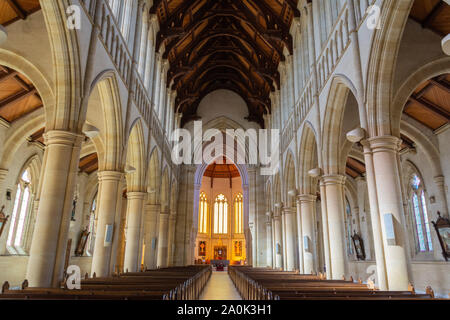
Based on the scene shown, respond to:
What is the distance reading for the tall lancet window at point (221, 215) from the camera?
4069 centimetres

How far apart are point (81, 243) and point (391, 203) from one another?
1774cm

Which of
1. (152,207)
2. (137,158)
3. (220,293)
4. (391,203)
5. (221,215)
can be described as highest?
(221,215)

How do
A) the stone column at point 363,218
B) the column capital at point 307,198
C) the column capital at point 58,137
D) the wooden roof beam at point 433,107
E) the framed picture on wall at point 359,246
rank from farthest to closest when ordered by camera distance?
the framed picture on wall at point 359,246, the stone column at point 363,218, the column capital at point 307,198, the wooden roof beam at point 433,107, the column capital at point 58,137

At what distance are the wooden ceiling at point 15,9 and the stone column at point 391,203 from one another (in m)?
8.61

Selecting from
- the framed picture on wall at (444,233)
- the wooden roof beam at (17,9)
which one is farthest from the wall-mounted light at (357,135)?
the framed picture on wall at (444,233)

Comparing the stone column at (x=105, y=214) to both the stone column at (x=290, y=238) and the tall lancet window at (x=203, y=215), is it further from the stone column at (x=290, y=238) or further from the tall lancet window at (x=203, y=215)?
the tall lancet window at (x=203, y=215)

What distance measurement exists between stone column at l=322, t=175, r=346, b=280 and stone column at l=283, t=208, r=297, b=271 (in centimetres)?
653

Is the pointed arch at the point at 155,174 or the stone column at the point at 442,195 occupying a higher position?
the pointed arch at the point at 155,174

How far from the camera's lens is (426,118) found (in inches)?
530

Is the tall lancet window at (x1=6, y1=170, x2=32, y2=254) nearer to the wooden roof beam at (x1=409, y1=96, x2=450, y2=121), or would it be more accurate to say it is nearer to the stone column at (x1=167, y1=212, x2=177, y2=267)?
the stone column at (x1=167, y1=212, x2=177, y2=267)

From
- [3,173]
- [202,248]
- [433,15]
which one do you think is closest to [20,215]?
[3,173]

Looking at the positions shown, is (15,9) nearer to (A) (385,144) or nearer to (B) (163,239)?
(A) (385,144)

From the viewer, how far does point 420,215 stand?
15.8 metres

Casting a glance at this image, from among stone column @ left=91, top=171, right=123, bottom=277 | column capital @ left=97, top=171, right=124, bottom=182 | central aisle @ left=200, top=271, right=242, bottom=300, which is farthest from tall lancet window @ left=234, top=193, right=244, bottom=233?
column capital @ left=97, top=171, right=124, bottom=182
